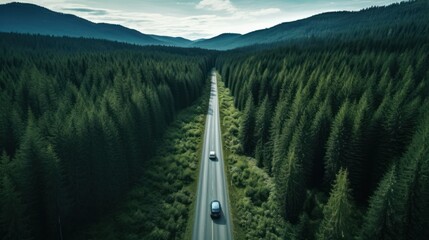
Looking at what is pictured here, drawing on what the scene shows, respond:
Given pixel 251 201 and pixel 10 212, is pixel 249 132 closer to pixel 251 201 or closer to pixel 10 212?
pixel 251 201

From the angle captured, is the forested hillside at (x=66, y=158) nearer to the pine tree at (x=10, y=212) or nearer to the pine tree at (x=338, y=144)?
the pine tree at (x=10, y=212)

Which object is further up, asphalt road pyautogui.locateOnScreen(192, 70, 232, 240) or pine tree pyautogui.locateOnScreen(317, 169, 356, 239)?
pine tree pyautogui.locateOnScreen(317, 169, 356, 239)

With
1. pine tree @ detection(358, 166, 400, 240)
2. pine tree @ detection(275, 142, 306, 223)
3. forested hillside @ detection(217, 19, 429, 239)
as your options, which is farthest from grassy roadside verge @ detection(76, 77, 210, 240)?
pine tree @ detection(358, 166, 400, 240)

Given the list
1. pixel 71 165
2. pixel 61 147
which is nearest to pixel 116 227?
pixel 71 165

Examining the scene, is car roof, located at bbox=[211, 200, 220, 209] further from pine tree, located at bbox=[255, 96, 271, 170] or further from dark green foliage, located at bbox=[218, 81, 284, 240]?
pine tree, located at bbox=[255, 96, 271, 170]

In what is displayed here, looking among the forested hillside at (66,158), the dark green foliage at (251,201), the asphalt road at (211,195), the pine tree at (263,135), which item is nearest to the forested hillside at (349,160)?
the pine tree at (263,135)

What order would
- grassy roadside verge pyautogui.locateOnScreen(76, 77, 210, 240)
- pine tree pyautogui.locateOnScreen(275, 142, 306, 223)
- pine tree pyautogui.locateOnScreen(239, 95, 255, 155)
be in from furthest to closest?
pine tree pyautogui.locateOnScreen(239, 95, 255, 155) < grassy roadside verge pyautogui.locateOnScreen(76, 77, 210, 240) < pine tree pyautogui.locateOnScreen(275, 142, 306, 223)

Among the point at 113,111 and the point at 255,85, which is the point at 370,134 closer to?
the point at 113,111
